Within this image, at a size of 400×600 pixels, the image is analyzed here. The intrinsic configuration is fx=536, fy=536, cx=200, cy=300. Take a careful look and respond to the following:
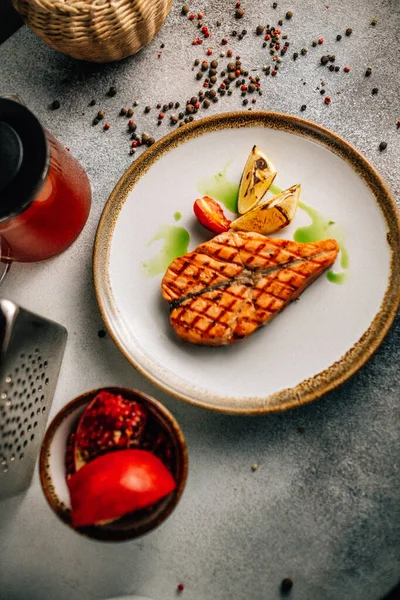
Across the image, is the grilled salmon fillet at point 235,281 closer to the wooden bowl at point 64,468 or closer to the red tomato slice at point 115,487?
the wooden bowl at point 64,468

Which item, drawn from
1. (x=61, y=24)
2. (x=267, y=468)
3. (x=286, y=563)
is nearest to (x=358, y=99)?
(x=61, y=24)

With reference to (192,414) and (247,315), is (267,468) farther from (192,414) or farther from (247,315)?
(247,315)

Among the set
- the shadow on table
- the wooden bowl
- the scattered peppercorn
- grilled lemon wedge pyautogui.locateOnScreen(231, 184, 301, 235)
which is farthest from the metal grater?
the scattered peppercorn

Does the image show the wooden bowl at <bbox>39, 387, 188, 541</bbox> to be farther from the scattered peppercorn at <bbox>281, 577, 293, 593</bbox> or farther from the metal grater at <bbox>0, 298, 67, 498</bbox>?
the scattered peppercorn at <bbox>281, 577, 293, 593</bbox>

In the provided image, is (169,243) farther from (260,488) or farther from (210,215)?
(260,488)

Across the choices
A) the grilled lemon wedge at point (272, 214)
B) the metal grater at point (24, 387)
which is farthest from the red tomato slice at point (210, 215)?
the metal grater at point (24, 387)

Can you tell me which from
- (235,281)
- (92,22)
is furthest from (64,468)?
(92,22)
